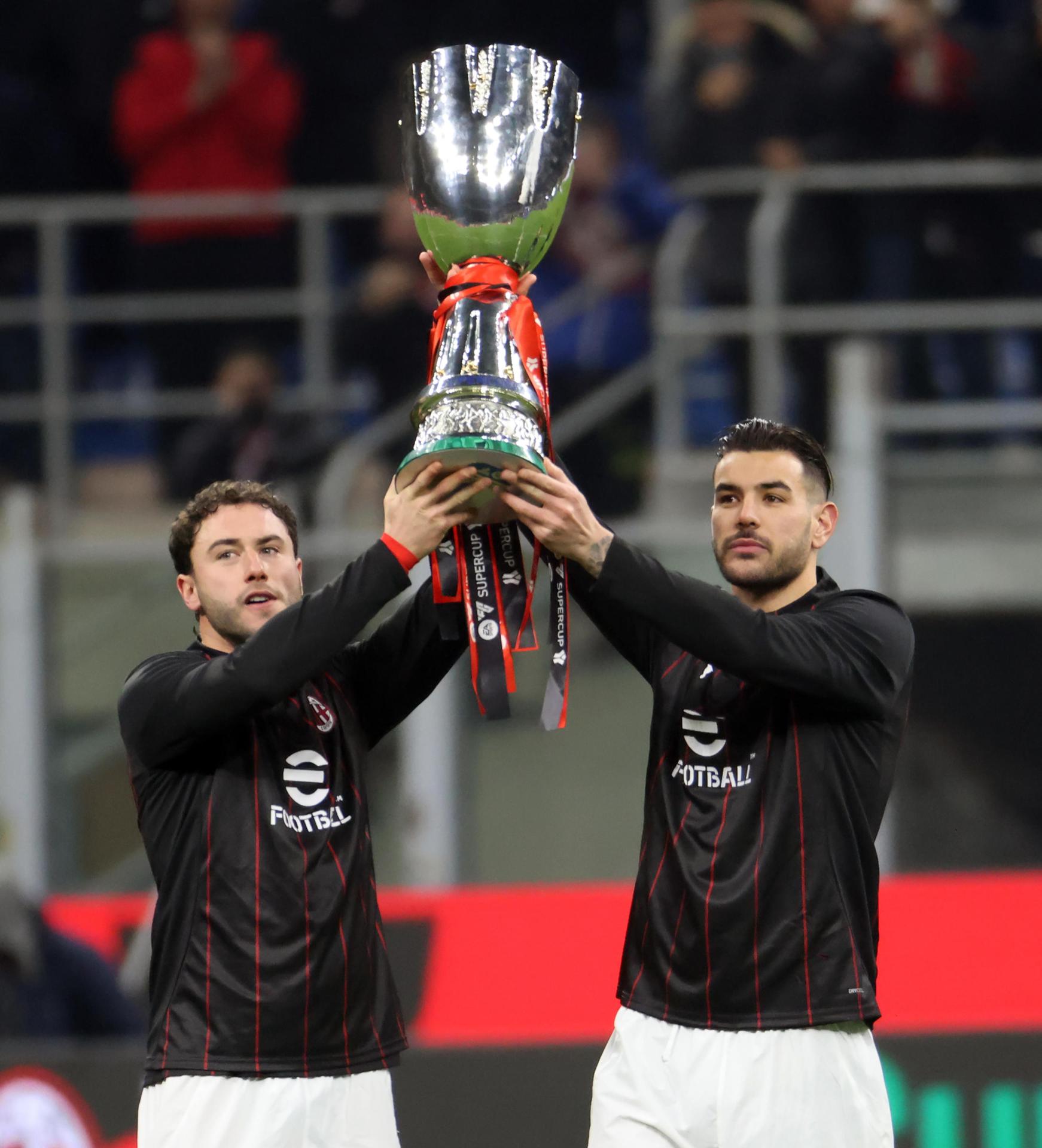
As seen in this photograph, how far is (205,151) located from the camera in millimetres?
7328

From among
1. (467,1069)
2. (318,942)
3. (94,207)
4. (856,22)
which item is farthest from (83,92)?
(318,942)

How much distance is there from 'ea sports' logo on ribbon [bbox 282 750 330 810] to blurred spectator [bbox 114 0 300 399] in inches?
174

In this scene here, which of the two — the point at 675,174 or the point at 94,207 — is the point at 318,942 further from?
the point at 94,207

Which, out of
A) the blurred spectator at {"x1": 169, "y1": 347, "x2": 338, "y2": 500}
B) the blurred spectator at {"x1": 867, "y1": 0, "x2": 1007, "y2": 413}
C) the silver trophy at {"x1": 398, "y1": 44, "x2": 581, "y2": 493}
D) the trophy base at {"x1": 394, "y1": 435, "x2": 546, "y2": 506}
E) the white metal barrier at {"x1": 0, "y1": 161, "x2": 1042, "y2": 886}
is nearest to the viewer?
the trophy base at {"x1": 394, "y1": 435, "x2": 546, "y2": 506}

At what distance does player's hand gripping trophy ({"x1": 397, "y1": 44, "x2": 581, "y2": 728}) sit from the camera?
9.53ft

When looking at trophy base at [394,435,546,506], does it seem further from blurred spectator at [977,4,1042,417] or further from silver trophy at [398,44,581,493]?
blurred spectator at [977,4,1042,417]

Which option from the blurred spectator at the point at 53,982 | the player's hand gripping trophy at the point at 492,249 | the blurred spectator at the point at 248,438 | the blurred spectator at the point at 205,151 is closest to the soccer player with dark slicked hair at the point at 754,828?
the player's hand gripping trophy at the point at 492,249

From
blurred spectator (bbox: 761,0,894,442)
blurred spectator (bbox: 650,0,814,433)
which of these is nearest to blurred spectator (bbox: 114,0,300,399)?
blurred spectator (bbox: 650,0,814,433)

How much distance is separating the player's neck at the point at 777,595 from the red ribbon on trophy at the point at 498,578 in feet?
0.91

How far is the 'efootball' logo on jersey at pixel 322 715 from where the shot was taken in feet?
9.82

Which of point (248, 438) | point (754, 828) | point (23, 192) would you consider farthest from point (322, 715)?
point (23, 192)

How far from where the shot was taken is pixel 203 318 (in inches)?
281

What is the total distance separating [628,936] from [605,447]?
3546 mm

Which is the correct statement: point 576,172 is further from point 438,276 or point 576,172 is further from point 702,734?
point 702,734
